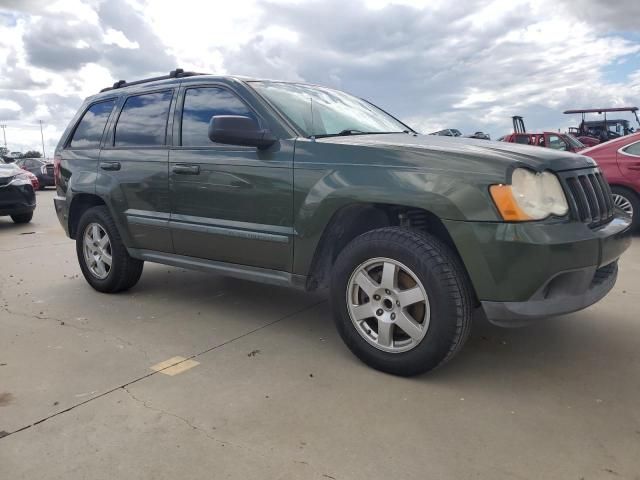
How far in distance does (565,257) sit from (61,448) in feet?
8.41

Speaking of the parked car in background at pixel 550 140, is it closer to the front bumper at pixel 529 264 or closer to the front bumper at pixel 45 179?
the front bumper at pixel 529 264

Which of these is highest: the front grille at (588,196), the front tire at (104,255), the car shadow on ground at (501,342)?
the front grille at (588,196)

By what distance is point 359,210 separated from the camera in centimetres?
339

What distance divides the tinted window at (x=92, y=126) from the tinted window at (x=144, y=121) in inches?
10.2

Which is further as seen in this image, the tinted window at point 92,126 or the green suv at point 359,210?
the tinted window at point 92,126

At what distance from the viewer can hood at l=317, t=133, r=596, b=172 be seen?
2.89m

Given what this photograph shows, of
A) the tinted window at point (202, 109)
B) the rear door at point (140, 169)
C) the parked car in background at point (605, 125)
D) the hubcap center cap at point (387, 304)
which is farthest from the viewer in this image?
the parked car in background at point (605, 125)

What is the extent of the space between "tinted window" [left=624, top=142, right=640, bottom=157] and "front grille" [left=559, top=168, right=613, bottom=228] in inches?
189

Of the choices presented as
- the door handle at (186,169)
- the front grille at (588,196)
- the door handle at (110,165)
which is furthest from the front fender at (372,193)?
the door handle at (110,165)

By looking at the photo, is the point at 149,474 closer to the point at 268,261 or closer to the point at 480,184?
the point at 268,261

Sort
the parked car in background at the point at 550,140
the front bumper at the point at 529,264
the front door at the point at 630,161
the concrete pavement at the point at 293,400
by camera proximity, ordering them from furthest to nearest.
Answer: the parked car in background at the point at 550,140, the front door at the point at 630,161, the front bumper at the point at 529,264, the concrete pavement at the point at 293,400

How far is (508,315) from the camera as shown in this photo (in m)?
2.87

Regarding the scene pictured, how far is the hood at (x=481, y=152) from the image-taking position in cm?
289

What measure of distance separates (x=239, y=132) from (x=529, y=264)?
1.86 m
